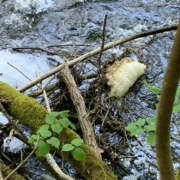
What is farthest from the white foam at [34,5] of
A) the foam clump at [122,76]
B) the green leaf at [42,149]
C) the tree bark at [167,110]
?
the tree bark at [167,110]

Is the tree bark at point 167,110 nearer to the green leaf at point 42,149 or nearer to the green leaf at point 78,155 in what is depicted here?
the green leaf at point 78,155

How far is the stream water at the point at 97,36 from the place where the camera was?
3.09m

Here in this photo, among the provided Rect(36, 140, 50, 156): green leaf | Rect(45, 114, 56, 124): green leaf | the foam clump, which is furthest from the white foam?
Rect(36, 140, 50, 156): green leaf

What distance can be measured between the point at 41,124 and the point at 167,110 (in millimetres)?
1357

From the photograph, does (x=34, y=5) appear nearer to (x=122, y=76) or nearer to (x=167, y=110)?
(x=122, y=76)

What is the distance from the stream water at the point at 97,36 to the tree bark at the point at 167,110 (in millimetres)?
1290

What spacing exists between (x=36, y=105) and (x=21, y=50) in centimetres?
209

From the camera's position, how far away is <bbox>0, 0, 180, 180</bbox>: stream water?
3.09 meters

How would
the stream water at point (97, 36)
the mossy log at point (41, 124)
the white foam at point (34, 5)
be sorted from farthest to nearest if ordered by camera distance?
the white foam at point (34, 5) → the stream water at point (97, 36) → the mossy log at point (41, 124)

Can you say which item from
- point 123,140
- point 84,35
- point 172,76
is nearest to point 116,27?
point 84,35

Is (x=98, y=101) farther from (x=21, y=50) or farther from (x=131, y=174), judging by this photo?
(x=21, y=50)

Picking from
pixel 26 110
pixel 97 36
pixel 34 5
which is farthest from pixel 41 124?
pixel 34 5

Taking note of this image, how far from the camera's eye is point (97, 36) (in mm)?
4543

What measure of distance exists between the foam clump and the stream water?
0.48ft
